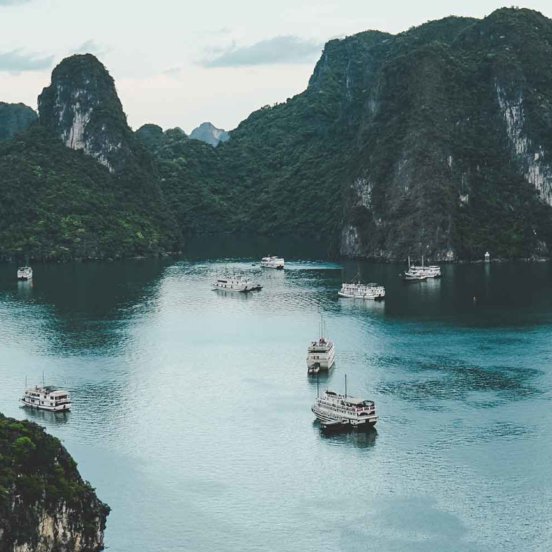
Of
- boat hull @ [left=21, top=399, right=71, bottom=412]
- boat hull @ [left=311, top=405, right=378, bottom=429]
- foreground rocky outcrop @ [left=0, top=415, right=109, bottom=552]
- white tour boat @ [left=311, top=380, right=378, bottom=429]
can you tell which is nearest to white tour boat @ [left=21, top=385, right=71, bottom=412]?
boat hull @ [left=21, top=399, right=71, bottom=412]

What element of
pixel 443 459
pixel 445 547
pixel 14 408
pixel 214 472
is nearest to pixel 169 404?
pixel 14 408

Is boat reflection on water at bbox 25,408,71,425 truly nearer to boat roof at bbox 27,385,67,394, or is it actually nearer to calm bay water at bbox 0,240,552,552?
calm bay water at bbox 0,240,552,552

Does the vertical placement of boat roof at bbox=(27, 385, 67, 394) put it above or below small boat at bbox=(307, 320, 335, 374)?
below

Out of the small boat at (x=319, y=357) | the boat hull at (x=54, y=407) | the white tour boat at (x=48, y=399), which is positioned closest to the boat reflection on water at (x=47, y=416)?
the boat hull at (x=54, y=407)

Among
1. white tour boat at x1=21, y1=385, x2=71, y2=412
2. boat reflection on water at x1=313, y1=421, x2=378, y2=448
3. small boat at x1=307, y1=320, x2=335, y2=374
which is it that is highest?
small boat at x1=307, y1=320, x2=335, y2=374

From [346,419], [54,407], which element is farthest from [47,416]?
[346,419]

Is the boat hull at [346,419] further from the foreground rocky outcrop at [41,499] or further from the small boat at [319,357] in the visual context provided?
the foreground rocky outcrop at [41,499]
